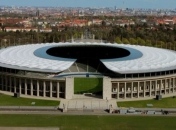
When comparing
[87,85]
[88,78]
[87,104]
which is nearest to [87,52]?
[88,78]

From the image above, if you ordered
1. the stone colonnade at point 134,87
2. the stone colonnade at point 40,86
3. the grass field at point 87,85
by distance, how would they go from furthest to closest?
the grass field at point 87,85, the stone colonnade at point 40,86, the stone colonnade at point 134,87

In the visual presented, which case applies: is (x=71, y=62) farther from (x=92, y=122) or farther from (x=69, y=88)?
(x=92, y=122)

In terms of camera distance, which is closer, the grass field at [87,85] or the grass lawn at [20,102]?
the grass lawn at [20,102]

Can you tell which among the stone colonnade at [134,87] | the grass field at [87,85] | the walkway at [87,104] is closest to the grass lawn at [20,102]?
the walkway at [87,104]

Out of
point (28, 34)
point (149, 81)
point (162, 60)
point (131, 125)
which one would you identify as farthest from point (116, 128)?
point (28, 34)

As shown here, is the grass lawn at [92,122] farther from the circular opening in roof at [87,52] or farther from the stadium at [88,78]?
the circular opening in roof at [87,52]

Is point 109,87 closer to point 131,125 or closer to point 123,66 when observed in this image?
point 123,66
